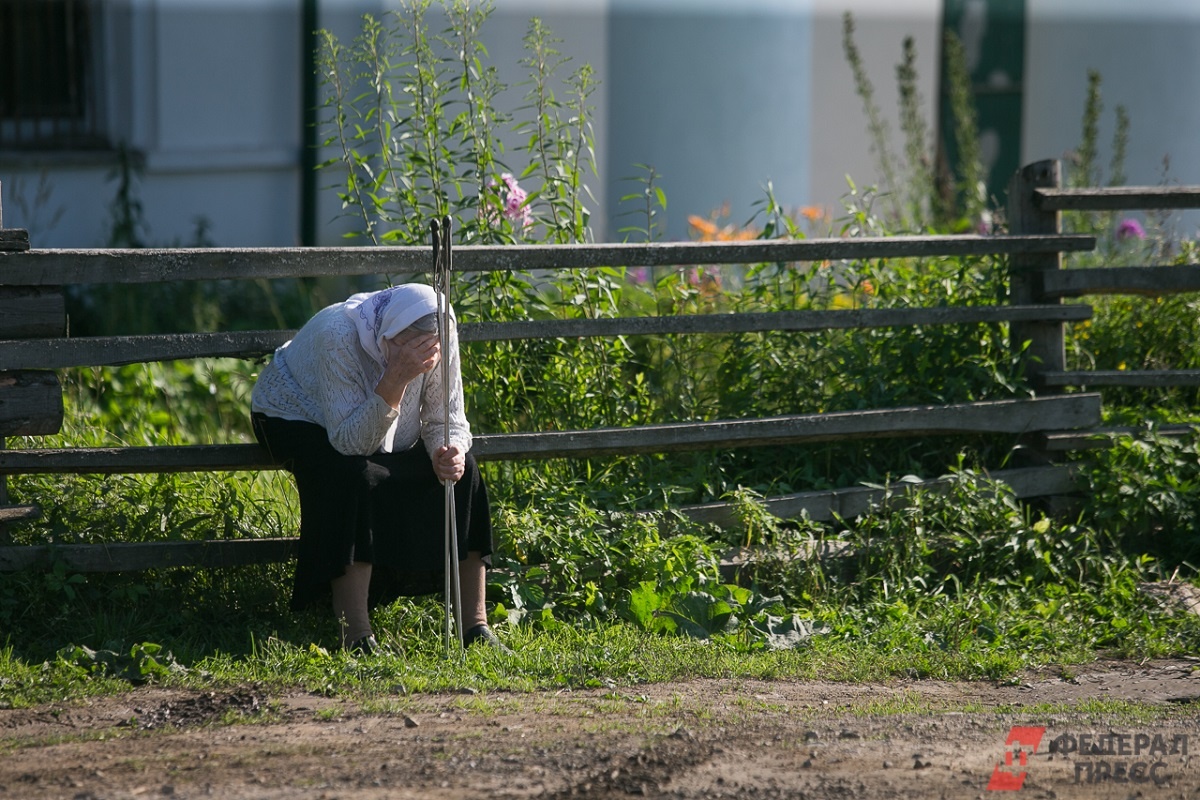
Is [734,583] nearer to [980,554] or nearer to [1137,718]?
[980,554]

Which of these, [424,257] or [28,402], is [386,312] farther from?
[28,402]

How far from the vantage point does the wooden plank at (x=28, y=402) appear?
4254 millimetres

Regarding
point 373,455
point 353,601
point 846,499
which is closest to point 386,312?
point 373,455

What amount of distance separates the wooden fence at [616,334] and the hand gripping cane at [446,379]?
16.4 inches

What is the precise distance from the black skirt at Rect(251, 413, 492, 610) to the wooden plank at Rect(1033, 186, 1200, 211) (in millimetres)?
2710

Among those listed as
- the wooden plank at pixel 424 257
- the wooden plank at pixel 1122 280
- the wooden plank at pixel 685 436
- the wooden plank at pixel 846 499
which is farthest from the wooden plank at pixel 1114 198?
the wooden plank at pixel 846 499

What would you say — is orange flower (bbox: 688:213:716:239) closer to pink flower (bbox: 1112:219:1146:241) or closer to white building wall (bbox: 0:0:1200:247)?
white building wall (bbox: 0:0:1200:247)

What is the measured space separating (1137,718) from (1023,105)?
7034mm

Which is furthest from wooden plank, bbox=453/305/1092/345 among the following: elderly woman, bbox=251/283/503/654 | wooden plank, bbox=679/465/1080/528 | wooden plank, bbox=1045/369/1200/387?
wooden plank, bbox=679/465/1080/528

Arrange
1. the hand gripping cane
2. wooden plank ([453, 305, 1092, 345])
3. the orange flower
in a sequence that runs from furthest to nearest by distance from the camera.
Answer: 1. the orange flower
2. wooden plank ([453, 305, 1092, 345])
3. the hand gripping cane

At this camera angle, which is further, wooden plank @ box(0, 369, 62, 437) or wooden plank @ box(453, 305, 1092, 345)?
wooden plank @ box(453, 305, 1092, 345)

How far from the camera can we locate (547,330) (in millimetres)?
4781

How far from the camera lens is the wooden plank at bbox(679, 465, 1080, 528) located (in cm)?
501

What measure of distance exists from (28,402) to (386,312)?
3.89 feet
